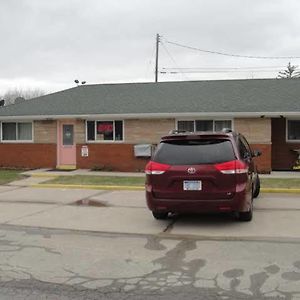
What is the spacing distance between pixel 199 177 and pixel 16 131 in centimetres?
1591

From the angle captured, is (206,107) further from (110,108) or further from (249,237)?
(249,237)

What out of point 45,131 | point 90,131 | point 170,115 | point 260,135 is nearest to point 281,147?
point 260,135

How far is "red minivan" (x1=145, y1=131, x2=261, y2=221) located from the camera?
9195 millimetres

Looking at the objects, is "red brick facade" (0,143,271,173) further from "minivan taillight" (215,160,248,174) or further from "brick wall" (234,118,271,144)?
"minivan taillight" (215,160,248,174)

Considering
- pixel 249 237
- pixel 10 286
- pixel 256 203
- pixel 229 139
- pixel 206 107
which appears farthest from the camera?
pixel 206 107

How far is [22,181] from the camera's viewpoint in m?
18.1

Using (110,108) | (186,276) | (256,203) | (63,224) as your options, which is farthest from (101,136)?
(186,276)

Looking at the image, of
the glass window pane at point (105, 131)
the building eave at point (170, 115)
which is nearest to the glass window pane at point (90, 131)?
the glass window pane at point (105, 131)

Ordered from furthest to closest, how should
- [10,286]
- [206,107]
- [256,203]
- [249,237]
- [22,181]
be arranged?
[206,107] → [22,181] → [256,203] → [249,237] → [10,286]

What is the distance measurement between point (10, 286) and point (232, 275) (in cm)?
263

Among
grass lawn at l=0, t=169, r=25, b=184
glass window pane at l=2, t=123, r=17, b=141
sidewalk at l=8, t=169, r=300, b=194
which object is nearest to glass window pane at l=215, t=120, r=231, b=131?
sidewalk at l=8, t=169, r=300, b=194

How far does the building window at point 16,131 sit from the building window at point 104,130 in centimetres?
301

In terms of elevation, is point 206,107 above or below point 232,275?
above

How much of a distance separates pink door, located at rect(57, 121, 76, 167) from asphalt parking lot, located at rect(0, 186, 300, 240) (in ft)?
26.3
